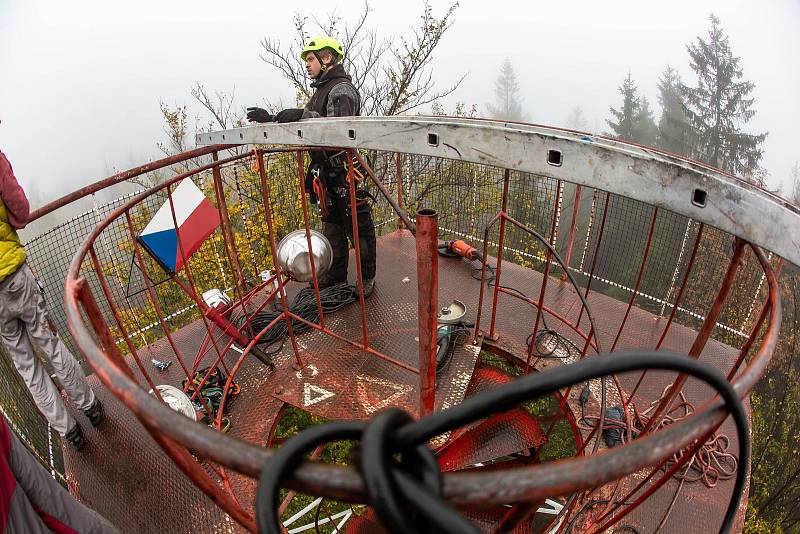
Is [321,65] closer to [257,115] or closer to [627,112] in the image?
[257,115]

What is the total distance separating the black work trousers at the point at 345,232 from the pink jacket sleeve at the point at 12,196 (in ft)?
8.60

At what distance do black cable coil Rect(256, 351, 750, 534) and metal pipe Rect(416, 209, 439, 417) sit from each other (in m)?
1.39

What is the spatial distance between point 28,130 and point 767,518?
139 metres

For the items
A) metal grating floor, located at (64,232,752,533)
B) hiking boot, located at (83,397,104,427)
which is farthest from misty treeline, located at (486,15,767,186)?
hiking boot, located at (83,397,104,427)

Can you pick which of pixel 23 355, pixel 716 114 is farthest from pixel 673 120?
pixel 23 355

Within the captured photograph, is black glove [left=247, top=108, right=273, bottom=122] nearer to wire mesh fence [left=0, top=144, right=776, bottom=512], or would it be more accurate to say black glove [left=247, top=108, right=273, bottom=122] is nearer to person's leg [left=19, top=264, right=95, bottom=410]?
wire mesh fence [left=0, top=144, right=776, bottom=512]

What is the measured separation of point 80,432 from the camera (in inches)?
150

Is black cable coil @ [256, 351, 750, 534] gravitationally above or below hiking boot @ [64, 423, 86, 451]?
above

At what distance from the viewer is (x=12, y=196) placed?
327cm

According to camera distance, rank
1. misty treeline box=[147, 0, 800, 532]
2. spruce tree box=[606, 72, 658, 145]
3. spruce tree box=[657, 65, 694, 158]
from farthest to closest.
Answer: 1. spruce tree box=[606, 72, 658, 145]
2. spruce tree box=[657, 65, 694, 158]
3. misty treeline box=[147, 0, 800, 532]

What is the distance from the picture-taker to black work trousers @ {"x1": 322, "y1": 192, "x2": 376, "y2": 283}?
5.04 m

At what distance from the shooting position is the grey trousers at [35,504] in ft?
7.29

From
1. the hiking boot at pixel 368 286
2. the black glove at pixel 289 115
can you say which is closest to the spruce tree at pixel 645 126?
the hiking boot at pixel 368 286

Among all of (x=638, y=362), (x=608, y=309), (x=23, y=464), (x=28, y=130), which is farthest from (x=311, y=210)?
(x=28, y=130)
